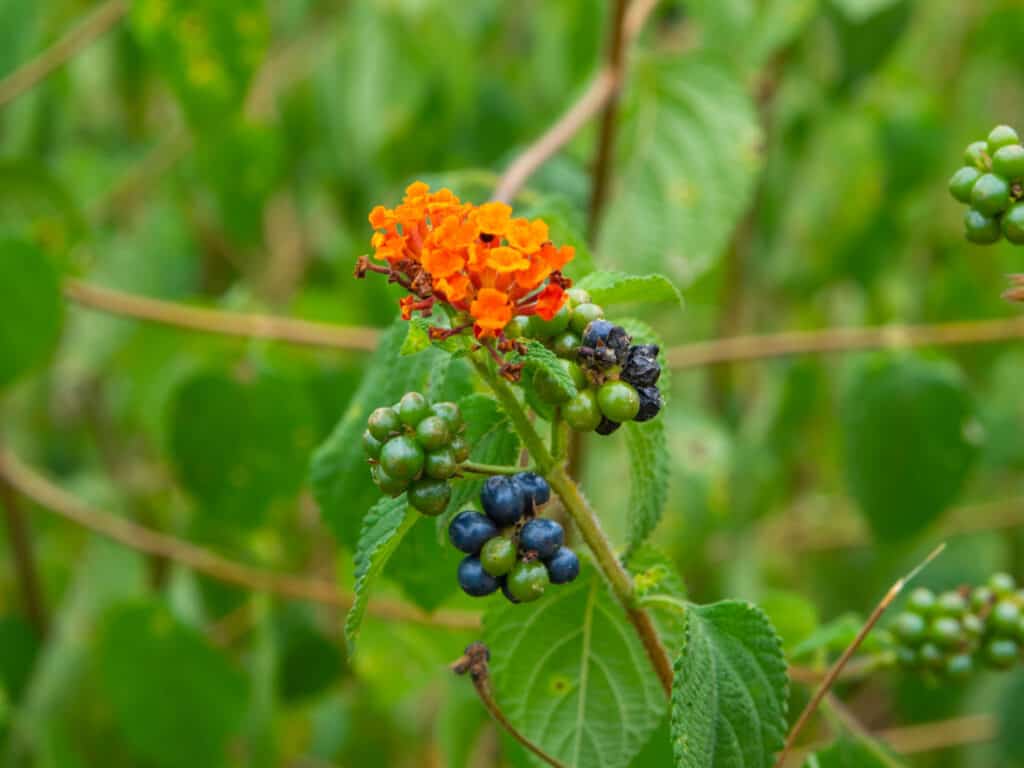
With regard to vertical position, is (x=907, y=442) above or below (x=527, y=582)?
below

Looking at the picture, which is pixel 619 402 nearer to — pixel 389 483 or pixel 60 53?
pixel 389 483

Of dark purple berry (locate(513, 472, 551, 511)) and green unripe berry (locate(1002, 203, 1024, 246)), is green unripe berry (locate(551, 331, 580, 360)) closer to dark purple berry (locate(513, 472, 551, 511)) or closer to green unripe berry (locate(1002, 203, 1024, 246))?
dark purple berry (locate(513, 472, 551, 511))

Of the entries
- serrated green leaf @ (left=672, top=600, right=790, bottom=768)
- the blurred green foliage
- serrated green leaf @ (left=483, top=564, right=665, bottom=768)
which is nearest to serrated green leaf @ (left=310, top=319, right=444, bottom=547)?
the blurred green foliage

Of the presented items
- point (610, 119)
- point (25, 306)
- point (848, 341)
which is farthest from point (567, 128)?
point (25, 306)

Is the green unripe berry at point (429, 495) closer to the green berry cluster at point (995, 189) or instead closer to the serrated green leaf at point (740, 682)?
the serrated green leaf at point (740, 682)

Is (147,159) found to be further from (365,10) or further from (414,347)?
(414,347)

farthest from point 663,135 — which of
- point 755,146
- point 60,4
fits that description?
point 60,4

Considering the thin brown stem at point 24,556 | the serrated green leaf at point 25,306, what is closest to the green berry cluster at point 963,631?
the serrated green leaf at point 25,306
